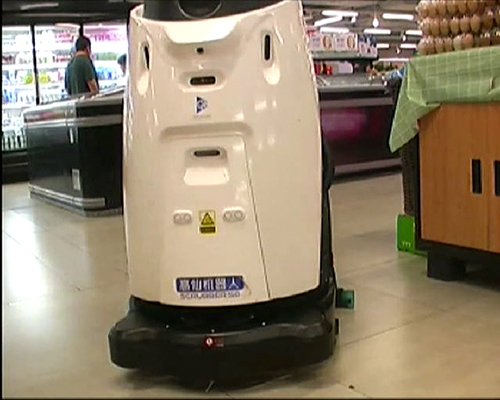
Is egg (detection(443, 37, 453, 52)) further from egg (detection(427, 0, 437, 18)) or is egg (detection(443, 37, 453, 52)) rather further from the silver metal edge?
the silver metal edge

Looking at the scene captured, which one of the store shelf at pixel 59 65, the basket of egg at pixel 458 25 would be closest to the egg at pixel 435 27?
the basket of egg at pixel 458 25

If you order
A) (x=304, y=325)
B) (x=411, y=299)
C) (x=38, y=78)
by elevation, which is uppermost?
(x=38, y=78)

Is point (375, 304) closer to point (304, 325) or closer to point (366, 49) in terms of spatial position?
point (304, 325)

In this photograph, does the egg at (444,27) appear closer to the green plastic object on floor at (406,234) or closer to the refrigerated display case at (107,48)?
the green plastic object on floor at (406,234)

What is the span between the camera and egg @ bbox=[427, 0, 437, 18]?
3.04 m

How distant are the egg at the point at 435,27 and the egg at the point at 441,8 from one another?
0.03 m

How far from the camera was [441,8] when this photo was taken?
301 cm

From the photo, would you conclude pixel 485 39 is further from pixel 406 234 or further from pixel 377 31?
pixel 377 31

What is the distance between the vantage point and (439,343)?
2236 millimetres

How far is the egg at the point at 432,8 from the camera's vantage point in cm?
304

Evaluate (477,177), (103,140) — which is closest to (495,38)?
(477,177)

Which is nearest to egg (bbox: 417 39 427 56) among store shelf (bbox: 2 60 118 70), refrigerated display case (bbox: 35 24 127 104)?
store shelf (bbox: 2 60 118 70)

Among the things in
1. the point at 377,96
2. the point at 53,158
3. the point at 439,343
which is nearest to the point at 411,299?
the point at 439,343

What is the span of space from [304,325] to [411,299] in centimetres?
96
